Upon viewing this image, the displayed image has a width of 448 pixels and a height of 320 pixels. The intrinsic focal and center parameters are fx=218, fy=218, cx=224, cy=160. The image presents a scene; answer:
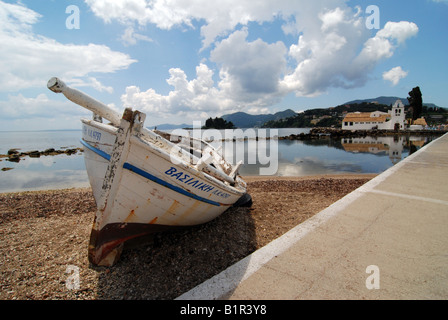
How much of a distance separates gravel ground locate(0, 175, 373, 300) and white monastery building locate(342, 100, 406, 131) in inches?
2936

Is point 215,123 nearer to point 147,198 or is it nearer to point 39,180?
point 39,180

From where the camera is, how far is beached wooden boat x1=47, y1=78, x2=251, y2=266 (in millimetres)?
3505

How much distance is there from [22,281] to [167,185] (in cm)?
294

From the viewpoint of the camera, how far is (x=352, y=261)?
10.2 feet

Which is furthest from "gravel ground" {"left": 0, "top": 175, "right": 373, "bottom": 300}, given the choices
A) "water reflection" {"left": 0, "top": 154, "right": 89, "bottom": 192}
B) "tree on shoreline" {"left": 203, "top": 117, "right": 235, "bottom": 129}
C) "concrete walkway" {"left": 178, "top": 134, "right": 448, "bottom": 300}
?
"tree on shoreline" {"left": 203, "top": 117, "right": 235, "bottom": 129}

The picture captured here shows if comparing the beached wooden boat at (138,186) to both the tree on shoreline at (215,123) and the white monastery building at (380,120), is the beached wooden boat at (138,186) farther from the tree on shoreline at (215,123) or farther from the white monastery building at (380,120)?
the tree on shoreline at (215,123)

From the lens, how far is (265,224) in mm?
5910

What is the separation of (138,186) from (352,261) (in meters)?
3.52

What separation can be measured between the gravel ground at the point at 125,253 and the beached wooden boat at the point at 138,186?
1.44ft

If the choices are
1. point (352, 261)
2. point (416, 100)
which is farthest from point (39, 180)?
point (416, 100)

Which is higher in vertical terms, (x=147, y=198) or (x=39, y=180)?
(x=147, y=198)

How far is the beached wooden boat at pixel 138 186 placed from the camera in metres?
3.50

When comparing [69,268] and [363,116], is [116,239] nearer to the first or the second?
[69,268]
